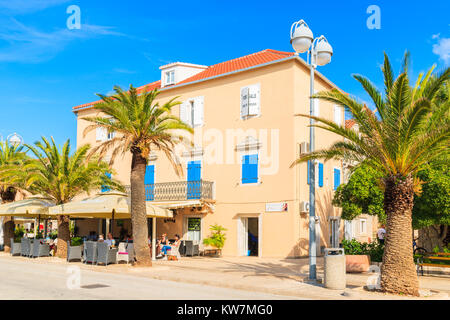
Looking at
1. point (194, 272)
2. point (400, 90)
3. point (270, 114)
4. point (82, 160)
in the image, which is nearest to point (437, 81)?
point (400, 90)

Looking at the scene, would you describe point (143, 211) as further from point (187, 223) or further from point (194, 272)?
point (187, 223)

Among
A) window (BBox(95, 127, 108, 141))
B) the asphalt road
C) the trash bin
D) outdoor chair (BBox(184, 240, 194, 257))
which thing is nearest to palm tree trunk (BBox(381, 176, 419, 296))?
the trash bin

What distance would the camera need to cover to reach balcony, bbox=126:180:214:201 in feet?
84.2

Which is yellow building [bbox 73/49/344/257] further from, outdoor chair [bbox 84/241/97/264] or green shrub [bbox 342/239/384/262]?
outdoor chair [bbox 84/241/97/264]

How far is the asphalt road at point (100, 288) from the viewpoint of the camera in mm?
10852

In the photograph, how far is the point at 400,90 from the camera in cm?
1160

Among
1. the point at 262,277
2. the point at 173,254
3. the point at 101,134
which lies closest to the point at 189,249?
the point at 173,254

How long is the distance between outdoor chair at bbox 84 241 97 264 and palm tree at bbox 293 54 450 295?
37.7 feet

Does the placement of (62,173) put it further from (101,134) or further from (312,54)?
(312,54)

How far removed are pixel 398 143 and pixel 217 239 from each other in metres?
13.9

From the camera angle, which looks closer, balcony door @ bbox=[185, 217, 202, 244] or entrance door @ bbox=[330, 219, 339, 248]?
balcony door @ bbox=[185, 217, 202, 244]

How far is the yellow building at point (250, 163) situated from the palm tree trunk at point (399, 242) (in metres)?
10.9

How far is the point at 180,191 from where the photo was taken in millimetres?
26516

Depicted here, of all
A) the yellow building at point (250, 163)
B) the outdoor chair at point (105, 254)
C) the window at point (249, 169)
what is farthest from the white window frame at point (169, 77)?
the outdoor chair at point (105, 254)
